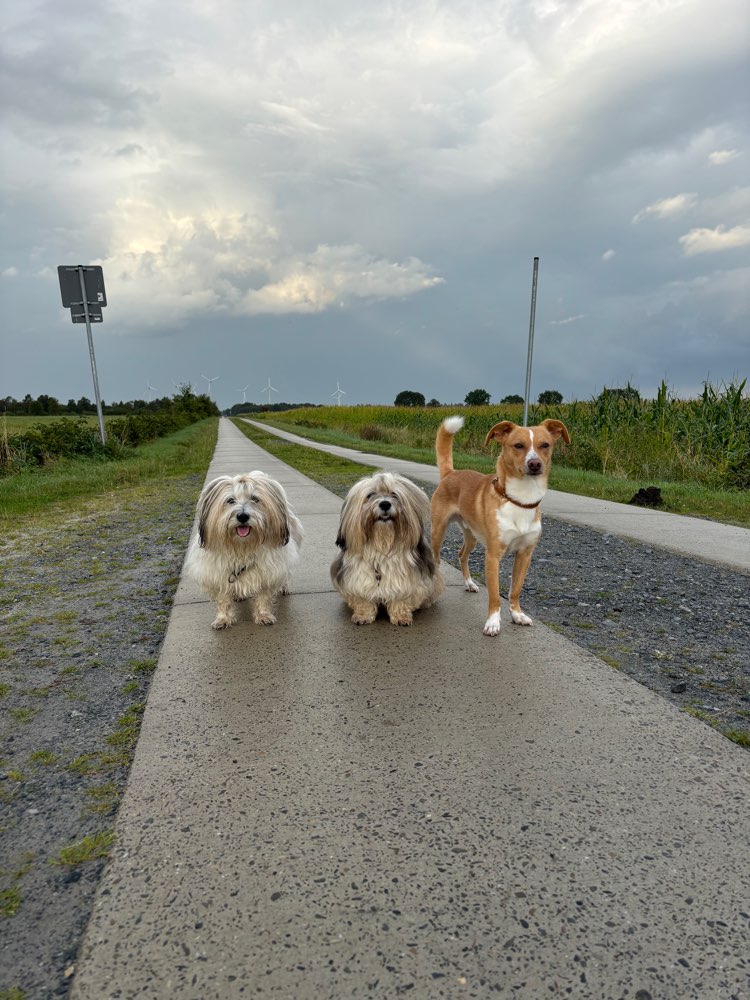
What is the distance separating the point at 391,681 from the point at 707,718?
5.24 ft

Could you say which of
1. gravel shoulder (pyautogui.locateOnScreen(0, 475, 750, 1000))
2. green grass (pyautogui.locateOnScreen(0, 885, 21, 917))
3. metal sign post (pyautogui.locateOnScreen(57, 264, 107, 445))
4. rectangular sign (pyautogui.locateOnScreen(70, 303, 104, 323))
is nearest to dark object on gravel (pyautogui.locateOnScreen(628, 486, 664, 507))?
gravel shoulder (pyautogui.locateOnScreen(0, 475, 750, 1000))

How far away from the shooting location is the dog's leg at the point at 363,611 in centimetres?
414

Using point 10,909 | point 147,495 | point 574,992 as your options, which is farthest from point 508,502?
point 147,495

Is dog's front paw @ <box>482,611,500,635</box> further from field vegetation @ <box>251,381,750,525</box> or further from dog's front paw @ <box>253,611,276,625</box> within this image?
field vegetation @ <box>251,381,750,525</box>

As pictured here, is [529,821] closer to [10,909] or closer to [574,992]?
[574,992]

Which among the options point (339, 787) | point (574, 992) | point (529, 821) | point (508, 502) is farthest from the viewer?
point (508, 502)

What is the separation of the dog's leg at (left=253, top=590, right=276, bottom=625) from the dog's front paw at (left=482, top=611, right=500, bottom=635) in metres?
1.53

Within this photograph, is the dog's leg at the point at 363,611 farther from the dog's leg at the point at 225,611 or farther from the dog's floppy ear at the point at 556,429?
the dog's floppy ear at the point at 556,429

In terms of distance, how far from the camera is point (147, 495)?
10.5m

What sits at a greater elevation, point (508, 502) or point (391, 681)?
point (508, 502)

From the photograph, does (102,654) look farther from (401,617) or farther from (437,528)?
(437,528)

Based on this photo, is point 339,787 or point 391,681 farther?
point 391,681

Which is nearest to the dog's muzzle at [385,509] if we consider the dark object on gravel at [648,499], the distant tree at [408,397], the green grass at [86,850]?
the green grass at [86,850]

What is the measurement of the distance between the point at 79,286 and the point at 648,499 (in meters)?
15.7
